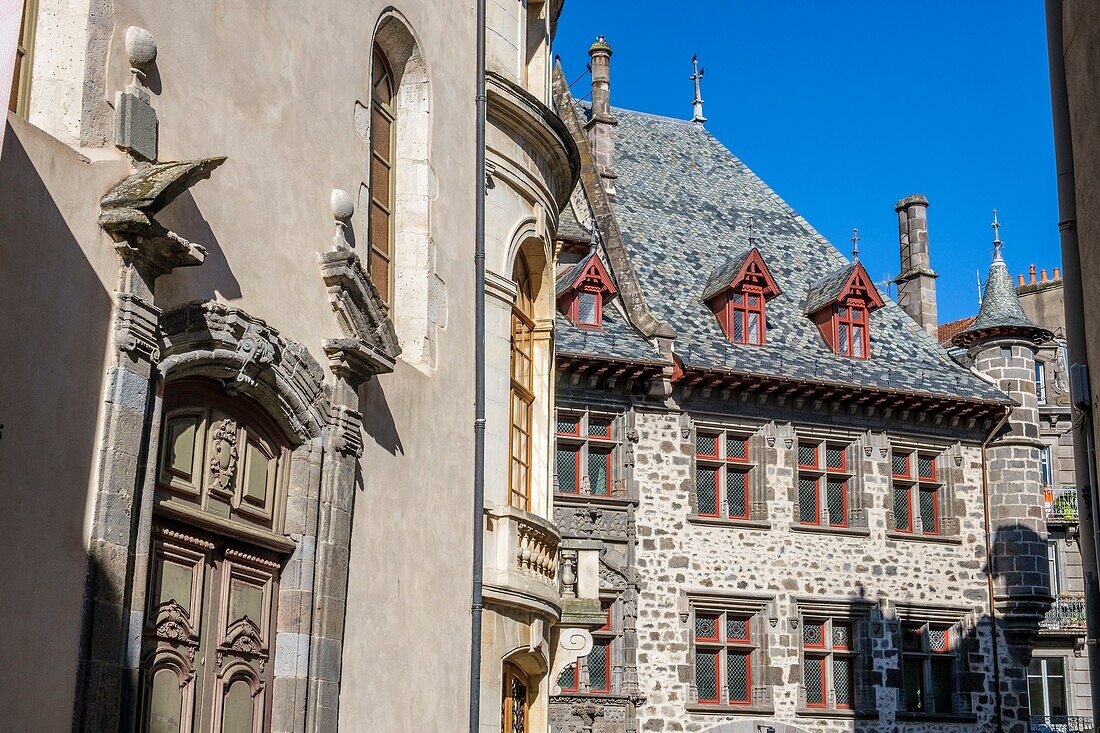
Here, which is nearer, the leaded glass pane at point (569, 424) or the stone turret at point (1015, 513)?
the leaded glass pane at point (569, 424)

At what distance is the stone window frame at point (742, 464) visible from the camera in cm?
2538

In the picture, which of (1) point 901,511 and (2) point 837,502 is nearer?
(2) point 837,502

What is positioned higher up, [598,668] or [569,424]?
[569,424]

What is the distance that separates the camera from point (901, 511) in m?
27.1

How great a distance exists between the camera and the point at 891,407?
89.1 feet

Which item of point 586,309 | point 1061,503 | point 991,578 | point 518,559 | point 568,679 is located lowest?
point 568,679

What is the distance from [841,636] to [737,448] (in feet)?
12.3

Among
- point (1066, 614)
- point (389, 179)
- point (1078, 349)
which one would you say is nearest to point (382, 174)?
point (389, 179)

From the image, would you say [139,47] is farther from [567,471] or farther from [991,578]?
[991,578]

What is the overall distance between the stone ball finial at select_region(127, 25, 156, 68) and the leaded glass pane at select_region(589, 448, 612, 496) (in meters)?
17.8

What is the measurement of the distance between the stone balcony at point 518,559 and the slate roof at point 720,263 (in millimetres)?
11471

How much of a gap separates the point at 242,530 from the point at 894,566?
66.2 ft

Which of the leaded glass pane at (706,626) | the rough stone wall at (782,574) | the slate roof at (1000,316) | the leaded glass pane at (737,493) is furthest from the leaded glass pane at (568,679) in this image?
the slate roof at (1000,316)

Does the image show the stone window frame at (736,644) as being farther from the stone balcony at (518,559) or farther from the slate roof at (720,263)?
the stone balcony at (518,559)
